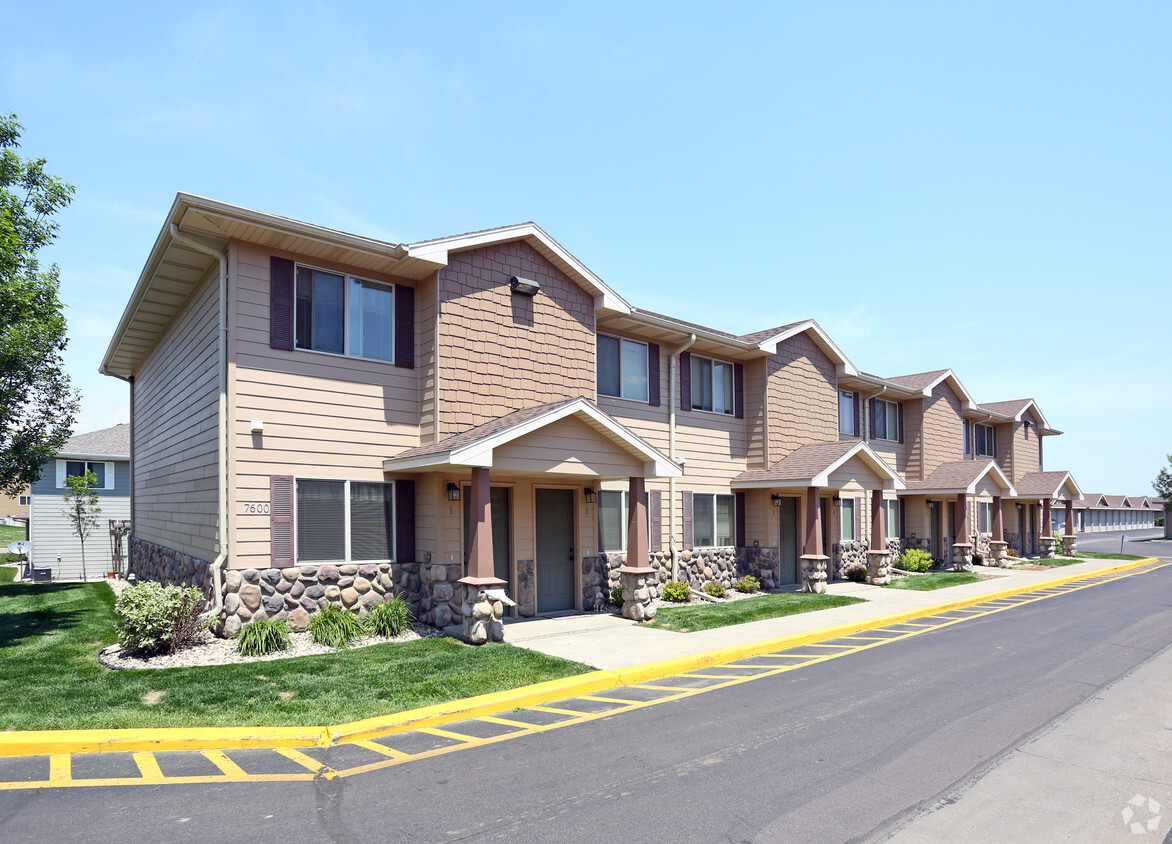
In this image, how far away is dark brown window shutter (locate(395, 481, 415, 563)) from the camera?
1278cm

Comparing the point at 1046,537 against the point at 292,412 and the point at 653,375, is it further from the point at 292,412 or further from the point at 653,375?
the point at 292,412

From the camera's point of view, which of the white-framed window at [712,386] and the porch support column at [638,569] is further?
the white-framed window at [712,386]

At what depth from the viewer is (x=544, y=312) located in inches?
574

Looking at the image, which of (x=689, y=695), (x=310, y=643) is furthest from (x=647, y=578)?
(x=310, y=643)

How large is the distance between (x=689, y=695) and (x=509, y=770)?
3349 millimetres

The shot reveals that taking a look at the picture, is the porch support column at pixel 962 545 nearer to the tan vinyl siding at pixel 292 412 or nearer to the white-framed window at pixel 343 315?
the tan vinyl siding at pixel 292 412

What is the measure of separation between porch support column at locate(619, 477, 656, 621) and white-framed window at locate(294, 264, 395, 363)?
17.4 ft

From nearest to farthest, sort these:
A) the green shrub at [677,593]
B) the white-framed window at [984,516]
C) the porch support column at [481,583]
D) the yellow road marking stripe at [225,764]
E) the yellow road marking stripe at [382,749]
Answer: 1. the yellow road marking stripe at [225,764]
2. the yellow road marking stripe at [382,749]
3. the porch support column at [481,583]
4. the green shrub at [677,593]
5. the white-framed window at [984,516]

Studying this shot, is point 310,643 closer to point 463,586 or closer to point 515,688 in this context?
point 463,586

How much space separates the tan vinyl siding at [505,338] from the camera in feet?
42.6

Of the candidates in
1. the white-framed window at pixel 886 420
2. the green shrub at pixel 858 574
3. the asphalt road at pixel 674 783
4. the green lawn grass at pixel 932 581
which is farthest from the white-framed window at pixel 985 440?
the asphalt road at pixel 674 783

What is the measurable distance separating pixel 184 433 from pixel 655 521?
10.1 meters

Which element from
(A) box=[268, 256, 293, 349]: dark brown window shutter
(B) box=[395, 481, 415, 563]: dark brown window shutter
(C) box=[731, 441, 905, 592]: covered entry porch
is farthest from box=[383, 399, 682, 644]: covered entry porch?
(C) box=[731, 441, 905, 592]: covered entry porch

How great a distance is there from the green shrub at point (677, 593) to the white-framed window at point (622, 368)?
4421 mm
